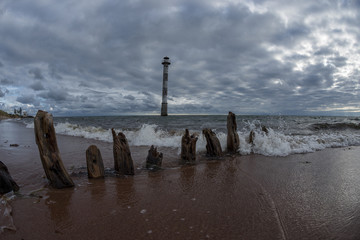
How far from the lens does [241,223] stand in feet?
6.59

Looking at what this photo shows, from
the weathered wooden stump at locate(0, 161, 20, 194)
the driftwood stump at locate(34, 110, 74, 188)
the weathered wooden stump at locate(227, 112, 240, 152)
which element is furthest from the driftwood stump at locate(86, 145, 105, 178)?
the weathered wooden stump at locate(227, 112, 240, 152)

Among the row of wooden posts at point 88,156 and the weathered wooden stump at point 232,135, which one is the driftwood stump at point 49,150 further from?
the weathered wooden stump at point 232,135

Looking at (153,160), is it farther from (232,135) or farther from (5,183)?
(232,135)

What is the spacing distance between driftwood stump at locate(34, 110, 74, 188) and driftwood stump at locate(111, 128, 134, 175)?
869 mm

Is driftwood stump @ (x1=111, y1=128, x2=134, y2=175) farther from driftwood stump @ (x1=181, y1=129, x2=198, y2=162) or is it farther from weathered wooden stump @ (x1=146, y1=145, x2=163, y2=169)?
driftwood stump @ (x1=181, y1=129, x2=198, y2=162)

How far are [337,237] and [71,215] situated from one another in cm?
269

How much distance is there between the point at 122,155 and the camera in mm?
3641

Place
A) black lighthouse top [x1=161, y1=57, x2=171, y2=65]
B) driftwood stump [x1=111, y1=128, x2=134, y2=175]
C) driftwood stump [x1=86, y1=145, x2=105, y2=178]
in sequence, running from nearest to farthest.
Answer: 1. driftwood stump [x1=86, y1=145, x2=105, y2=178]
2. driftwood stump [x1=111, y1=128, x2=134, y2=175]
3. black lighthouse top [x1=161, y1=57, x2=171, y2=65]

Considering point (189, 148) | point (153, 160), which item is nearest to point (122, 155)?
point (153, 160)

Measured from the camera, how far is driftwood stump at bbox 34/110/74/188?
9.00 ft

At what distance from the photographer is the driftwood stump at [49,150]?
2.74 metres

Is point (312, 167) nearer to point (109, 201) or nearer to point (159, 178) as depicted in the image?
point (159, 178)

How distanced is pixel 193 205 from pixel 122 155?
1.81 m

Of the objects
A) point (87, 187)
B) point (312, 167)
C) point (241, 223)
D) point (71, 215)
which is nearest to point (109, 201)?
point (71, 215)
